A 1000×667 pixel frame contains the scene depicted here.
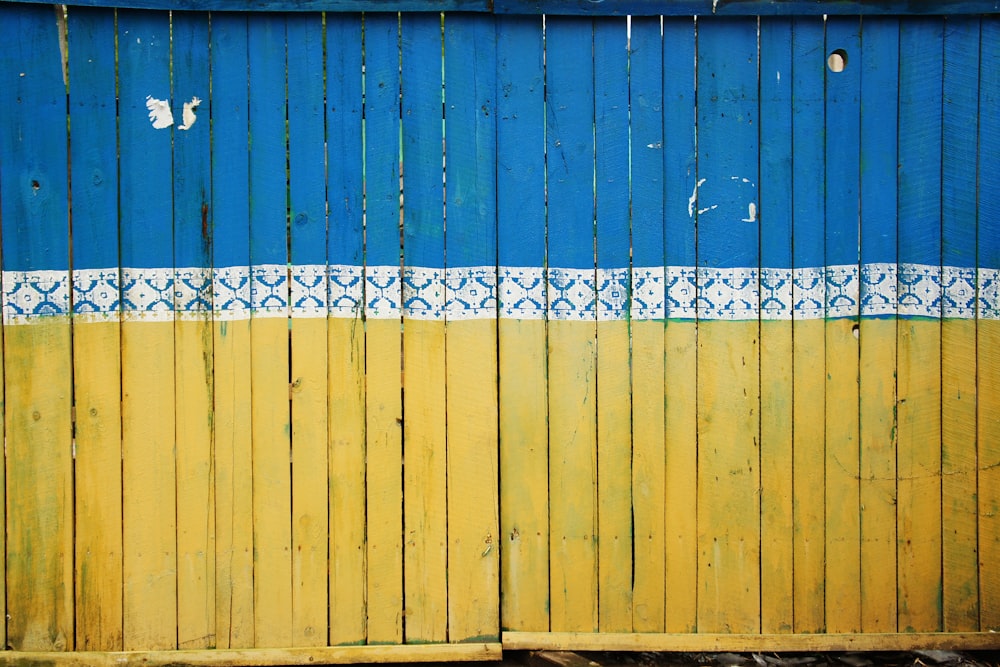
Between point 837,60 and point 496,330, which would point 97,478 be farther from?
point 837,60

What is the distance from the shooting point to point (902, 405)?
2.82 m

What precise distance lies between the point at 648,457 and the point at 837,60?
1572 millimetres

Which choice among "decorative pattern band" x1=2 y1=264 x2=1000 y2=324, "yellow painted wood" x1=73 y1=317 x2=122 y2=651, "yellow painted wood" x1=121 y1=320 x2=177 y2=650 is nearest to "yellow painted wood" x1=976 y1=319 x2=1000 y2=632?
"decorative pattern band" x1=2 y1=264 x2=1000 y2=324

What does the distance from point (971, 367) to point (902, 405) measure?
0.93ft

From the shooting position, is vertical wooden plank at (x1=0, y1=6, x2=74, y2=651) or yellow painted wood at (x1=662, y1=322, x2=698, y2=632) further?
yellow painted wood at (x1=662, y1=322, x2=698, y2=632)

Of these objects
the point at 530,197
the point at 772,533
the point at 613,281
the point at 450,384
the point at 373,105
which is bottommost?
the point at 772,533

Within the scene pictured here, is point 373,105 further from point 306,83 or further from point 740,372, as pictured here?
point 740,372

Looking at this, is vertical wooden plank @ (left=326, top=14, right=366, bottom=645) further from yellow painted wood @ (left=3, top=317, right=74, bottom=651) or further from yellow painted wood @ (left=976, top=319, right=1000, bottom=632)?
yellow painted wood @ (left=976, top=319, right=1000, bottom=632)

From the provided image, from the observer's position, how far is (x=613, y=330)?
2.79 meters

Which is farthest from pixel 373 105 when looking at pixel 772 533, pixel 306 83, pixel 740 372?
pixel 772 533

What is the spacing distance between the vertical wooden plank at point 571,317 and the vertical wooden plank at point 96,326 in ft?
4.99

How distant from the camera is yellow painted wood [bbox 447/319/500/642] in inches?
109

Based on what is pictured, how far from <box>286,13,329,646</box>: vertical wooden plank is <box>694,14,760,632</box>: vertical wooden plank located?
134cm

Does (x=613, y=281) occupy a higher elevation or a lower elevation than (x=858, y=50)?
lower
